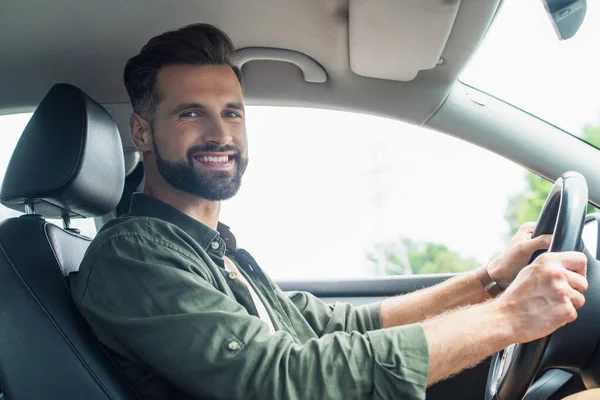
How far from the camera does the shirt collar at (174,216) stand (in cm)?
153

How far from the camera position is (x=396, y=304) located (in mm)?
1839

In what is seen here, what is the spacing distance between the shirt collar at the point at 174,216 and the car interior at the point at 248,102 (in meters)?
0.10

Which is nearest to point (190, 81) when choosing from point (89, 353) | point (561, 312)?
point (89, 353)

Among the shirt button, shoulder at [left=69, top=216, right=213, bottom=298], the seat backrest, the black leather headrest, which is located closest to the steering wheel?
the shirt button

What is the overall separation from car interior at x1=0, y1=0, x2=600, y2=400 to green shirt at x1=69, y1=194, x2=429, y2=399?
0.09 metres

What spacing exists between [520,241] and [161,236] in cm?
83

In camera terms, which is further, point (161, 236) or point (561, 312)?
point (161, 236)

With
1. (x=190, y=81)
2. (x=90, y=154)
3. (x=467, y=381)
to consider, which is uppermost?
(x=190, y=81)

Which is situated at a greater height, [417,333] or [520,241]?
[520,241]

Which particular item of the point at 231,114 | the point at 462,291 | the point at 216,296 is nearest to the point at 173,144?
the point at 231,114

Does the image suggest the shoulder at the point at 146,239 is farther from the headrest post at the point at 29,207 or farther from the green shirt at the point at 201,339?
the headrest post at the point at 29,207

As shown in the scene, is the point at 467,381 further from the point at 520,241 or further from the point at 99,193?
the point at 99,193

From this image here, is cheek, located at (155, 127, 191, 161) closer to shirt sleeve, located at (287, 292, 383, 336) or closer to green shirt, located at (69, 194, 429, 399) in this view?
green shirt, located at (69, 194, 429, 399)

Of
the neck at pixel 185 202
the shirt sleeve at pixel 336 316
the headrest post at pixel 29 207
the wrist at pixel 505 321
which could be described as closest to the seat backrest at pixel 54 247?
the headrest post at pixel 29 207
